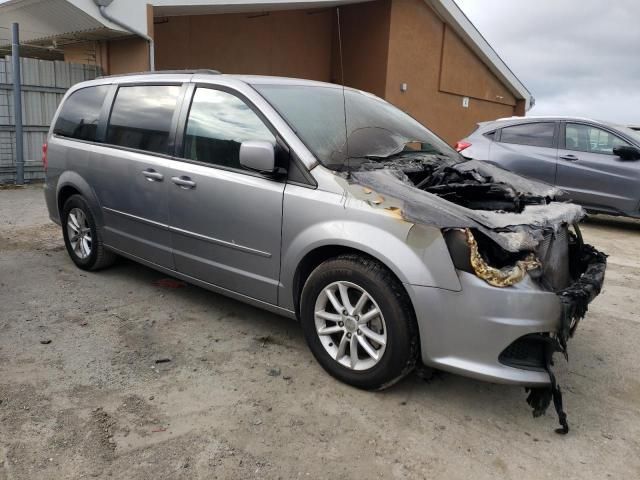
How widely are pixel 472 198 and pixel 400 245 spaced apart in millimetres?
726

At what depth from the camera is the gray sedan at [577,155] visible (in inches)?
299

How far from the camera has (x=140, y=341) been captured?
3.62 meters

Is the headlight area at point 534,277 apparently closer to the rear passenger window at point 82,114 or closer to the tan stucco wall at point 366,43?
the rear passenger window at point 82,114

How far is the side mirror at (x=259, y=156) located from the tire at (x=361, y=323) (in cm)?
66

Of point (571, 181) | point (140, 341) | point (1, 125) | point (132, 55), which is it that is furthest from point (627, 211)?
point (1, 125)

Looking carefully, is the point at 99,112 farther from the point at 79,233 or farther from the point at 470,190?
the point at 470,190

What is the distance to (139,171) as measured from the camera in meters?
4.13

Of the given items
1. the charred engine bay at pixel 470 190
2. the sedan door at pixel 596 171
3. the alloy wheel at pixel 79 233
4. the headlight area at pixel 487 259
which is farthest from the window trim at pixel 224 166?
the sedan door at pixel 596 171

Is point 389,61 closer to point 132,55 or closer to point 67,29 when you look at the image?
point 132,55

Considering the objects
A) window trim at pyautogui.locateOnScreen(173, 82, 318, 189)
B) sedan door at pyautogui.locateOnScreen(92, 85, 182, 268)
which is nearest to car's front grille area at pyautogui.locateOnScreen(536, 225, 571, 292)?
window trim at pyautogui.locateOnScreen(173, 82, 318, 189)

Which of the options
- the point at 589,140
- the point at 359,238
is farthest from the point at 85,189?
the point at 589,140

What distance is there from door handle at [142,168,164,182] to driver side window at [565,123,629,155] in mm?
6372

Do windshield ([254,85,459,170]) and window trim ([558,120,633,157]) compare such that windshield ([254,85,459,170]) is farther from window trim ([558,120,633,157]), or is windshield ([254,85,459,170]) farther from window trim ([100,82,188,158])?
window trim ([558,120,633,157])

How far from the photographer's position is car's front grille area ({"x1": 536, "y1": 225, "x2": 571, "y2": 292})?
2812 mm
